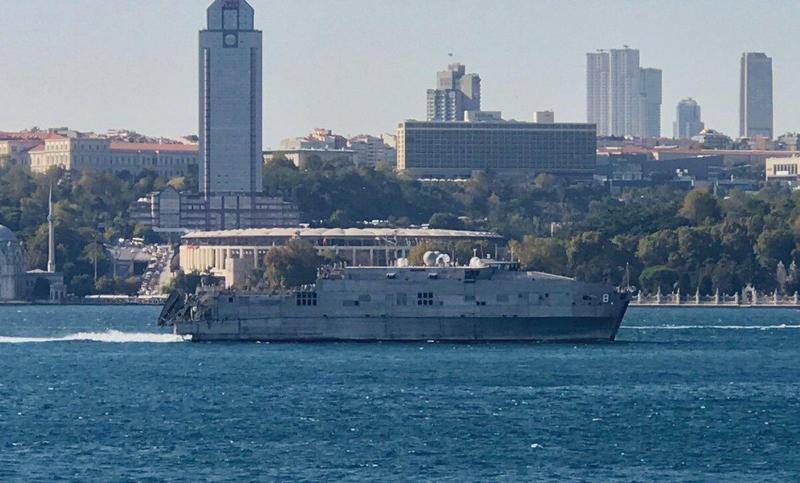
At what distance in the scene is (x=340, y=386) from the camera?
→ 373 ft

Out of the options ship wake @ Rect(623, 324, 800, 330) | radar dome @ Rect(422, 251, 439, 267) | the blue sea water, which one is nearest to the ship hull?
the blue sea water

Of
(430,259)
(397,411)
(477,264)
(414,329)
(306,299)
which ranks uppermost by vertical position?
(430,259)

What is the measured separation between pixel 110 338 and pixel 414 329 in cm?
1667

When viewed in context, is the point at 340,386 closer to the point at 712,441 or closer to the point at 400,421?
the point at 400,421

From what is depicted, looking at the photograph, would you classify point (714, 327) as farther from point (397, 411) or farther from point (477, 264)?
point (397, 411)

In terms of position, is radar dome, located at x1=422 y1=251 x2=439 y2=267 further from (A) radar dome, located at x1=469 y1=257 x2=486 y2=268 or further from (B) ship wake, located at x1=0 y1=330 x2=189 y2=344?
(B) ship wake, located at x1=0 y1=330 x2=189 y2=344

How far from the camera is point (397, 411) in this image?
103375 millimetres

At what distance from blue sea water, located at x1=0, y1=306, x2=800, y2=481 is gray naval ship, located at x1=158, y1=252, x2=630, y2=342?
1.55 metres

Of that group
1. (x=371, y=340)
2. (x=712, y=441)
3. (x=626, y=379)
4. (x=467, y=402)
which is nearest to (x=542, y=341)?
(x=371, y=340)

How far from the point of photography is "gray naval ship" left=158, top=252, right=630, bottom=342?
13875 cm

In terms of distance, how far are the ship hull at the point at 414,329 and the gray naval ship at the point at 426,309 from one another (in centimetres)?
5

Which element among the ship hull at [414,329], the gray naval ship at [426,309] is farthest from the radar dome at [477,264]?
the ship hull at [414,329]

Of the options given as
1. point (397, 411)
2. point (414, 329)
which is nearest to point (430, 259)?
point (414, 329)

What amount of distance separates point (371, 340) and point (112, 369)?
19.0 metres
